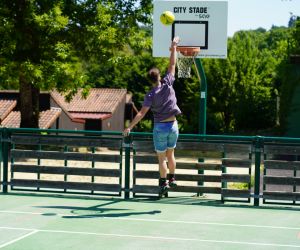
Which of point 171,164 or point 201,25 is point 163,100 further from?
point 201,25

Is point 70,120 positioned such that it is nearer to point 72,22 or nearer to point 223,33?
point 72,22

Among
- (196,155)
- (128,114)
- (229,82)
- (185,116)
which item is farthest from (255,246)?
(128,114)

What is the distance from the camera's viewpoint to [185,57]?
13.6 m

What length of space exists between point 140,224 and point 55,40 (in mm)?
23374

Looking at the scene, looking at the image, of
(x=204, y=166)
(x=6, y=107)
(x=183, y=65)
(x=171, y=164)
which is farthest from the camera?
(x=6, y=107)

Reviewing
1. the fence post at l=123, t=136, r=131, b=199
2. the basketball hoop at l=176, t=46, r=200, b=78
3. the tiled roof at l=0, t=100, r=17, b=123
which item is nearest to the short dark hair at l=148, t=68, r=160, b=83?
the fence post at l=123, t=136, r=131, b=199

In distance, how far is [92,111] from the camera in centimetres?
6122

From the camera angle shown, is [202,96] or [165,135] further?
[202,96]

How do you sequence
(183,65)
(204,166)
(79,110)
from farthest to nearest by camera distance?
(79,110)
(183,65)
(204,166)

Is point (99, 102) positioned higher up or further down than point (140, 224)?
higher up

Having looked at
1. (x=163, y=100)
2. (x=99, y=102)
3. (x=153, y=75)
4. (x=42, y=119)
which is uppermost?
(x=153, y=75)

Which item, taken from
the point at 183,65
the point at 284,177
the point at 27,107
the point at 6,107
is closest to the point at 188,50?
the point at 183,65

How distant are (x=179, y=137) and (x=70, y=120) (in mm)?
43927

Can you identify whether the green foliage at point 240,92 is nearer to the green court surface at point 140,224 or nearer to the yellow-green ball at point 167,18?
the yellow-green ball at point 167,18
